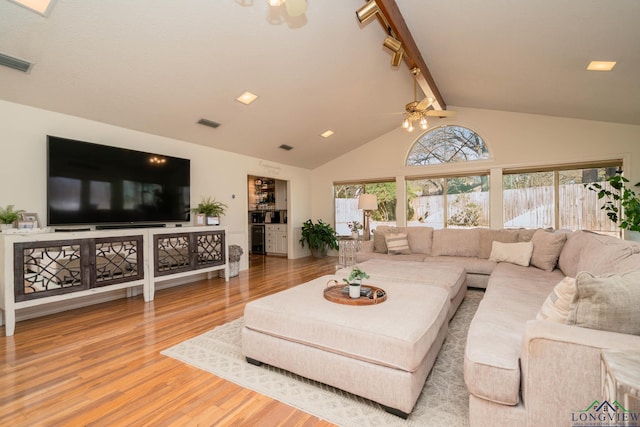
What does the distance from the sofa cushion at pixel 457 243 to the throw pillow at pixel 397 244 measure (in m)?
0.43

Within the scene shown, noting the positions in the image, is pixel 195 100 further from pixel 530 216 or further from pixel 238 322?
pixel 530 216

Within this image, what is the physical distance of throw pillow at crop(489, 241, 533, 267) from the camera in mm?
3652

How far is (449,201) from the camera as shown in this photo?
6160 mm

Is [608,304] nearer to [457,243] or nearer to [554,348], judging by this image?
[554,348]

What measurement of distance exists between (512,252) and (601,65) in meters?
2.30

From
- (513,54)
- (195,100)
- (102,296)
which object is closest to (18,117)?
(195,100)

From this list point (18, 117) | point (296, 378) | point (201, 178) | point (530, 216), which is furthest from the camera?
point (530, 216)

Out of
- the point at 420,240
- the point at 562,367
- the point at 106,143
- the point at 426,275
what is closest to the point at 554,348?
the point at 562,367

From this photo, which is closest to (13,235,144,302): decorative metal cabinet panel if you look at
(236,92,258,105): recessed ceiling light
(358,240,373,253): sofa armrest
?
(236,92,258,105): recessed ceiling light

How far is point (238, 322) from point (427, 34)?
385cm

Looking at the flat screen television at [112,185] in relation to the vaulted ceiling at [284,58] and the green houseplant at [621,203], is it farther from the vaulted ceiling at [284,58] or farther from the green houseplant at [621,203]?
the green houseplant at [621,203]

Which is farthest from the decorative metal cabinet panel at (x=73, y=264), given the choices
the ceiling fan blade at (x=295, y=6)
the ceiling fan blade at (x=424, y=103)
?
the ceiling fan blade at (x=424, y=103)

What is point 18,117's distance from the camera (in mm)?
3076

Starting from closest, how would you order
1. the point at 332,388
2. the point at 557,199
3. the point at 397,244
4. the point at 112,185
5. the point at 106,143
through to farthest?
the point at 332,388 → the point at 112,185 → the point at 106,143 → the point at 397,244 → the point at 557,199
